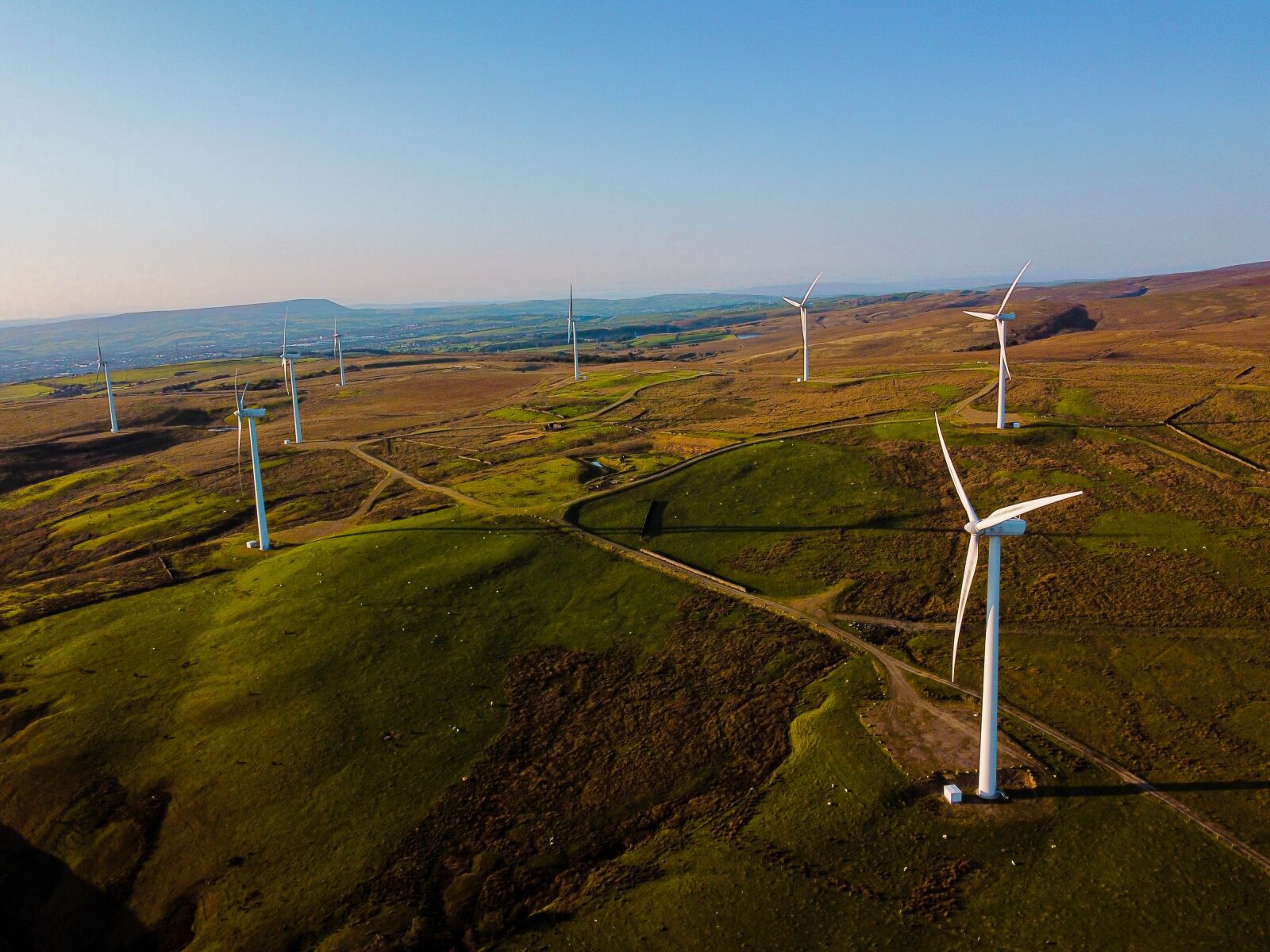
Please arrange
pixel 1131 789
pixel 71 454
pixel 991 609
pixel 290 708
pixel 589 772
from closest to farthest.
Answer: pixel 991 609, pixel 1131 789, pixel 589 772, pixel 290 708, pixel 71 454

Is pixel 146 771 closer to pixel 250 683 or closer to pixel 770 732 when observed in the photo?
pixel 250 683

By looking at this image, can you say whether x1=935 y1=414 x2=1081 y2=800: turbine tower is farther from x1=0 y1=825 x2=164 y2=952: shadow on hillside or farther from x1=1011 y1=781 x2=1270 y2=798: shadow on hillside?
x1=0 y1=825 x2=164 y2=952: shadow on hillside

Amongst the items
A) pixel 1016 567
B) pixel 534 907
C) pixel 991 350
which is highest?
pixel 991 350

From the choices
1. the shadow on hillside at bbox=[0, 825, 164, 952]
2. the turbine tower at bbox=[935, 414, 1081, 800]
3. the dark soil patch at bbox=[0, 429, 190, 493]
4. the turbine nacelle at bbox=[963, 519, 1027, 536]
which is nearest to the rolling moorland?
the shadow on hillside at bbox=[0, 825, 164, 952]

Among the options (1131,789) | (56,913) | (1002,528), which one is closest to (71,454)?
(56,913)

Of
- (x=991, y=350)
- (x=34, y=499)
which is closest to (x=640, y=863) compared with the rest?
(x=34, y=499)

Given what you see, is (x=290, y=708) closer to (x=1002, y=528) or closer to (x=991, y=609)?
(x=991, y=609)
